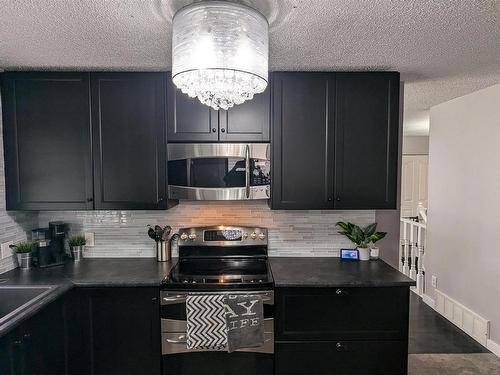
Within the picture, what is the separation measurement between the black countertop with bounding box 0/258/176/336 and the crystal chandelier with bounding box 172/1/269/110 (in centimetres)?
134

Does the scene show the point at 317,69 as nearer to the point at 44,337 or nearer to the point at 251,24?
the point at 251,24

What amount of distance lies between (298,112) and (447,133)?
2.07m

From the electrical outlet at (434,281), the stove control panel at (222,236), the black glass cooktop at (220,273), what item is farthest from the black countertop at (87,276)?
the electrical outlet at (434,281)

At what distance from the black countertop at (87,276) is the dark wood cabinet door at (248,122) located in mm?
1048

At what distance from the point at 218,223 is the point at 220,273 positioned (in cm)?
45

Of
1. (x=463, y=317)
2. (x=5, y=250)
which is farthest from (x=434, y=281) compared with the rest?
(x=5, y=250)

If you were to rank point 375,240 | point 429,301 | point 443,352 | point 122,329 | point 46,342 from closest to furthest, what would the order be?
point 46,342 → point 122,329 → point 375,240 → point 443,352 → point 429,301

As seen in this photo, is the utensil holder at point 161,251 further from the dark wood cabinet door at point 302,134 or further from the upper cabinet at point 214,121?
the dark wood cabinet door at point 302,134

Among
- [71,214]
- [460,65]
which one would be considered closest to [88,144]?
[71,214]

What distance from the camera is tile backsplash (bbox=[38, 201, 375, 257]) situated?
252cm

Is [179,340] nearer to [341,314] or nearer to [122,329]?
[122,329]

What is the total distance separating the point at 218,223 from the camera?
8.27 ft

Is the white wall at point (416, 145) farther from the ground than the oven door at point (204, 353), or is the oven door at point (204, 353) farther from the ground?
the white wall at point (416, 145)

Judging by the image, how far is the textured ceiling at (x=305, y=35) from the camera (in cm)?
134
